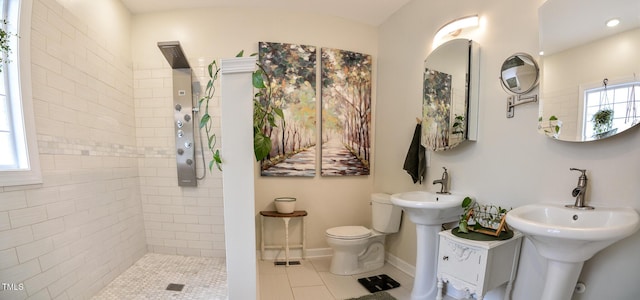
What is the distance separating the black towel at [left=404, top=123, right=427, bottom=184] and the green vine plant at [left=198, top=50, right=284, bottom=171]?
1.27 m

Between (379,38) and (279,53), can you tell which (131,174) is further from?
(379,38)

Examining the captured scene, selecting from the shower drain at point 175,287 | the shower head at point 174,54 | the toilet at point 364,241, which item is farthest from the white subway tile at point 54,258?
the toilet at point 364,241

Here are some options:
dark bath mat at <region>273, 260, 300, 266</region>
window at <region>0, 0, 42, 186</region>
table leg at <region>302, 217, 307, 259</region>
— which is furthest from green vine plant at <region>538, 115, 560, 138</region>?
window at <region>0, 0, 42, 186</region>

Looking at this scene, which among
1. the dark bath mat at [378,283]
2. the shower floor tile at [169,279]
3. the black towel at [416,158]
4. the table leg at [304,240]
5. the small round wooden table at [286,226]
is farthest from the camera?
the table leg at [304,240]

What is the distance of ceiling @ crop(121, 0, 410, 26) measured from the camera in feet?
7.61

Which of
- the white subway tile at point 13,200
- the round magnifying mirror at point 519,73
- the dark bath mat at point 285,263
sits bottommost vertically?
the dark bath mat at point 285,263

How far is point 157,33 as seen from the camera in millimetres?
2416

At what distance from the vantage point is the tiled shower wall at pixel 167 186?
94.2 inches

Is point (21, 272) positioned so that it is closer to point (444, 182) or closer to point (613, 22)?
point (444, 182)

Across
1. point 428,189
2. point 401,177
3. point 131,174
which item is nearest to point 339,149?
point 401,177

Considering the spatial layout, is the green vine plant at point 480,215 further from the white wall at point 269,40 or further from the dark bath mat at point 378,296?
the white wall at point 269,40

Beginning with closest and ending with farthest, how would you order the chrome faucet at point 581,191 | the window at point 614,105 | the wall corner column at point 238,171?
1. the window at point 614,105
2. the chrome faucet at point 581,191
3. the wall corner column at point 238,171

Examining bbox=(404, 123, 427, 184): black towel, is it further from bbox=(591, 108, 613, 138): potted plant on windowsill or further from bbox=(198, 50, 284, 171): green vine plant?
bbox=(198, 50, 284, 171): green vine plant

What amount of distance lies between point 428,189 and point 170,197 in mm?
2607
